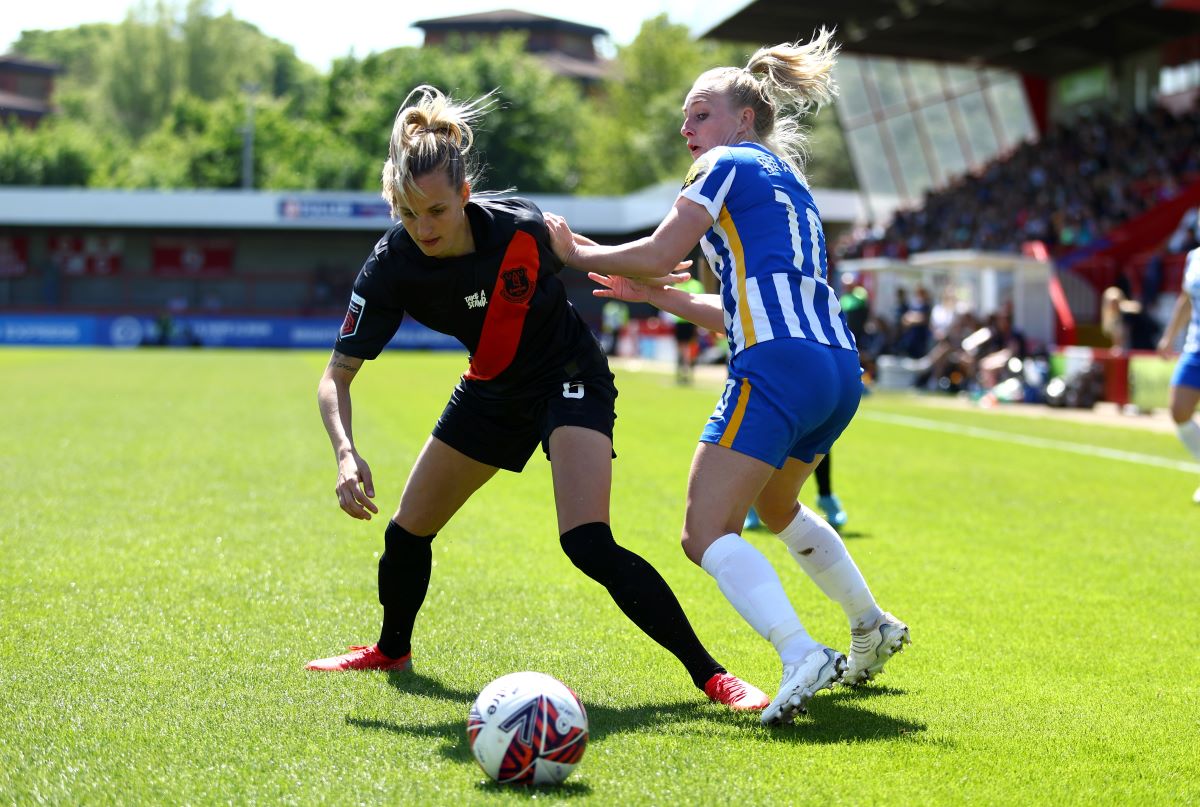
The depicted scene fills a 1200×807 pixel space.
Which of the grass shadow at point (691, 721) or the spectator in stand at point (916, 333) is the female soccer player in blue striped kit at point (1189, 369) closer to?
the grass shadow at point (691, 721)

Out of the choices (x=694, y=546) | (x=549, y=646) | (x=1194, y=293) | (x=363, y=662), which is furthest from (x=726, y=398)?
(x=1194, y=293)

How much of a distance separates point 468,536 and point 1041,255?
917 inches

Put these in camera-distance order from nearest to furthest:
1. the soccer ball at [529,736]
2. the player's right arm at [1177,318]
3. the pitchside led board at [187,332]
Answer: the soccer ball at [529,736]
the player's right arm at [1177,318]
the pitchside led board at [187,332]

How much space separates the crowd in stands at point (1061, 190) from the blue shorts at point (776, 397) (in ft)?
91.1

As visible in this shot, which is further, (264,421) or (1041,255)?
(1041,255)

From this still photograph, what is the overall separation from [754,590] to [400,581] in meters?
1.41

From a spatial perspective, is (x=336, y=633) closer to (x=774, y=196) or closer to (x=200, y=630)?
(x=200, y=630)

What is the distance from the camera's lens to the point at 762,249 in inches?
171

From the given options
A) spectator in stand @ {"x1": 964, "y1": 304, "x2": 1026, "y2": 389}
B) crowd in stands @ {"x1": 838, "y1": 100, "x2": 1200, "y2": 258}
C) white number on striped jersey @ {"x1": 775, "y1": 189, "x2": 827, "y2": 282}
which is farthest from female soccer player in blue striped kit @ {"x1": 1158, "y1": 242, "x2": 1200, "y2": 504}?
crowd in stands @ {"x1": 838, "y1": 100, "x2": 1200, "y2": 258}

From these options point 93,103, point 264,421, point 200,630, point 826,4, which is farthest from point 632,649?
point 93,103

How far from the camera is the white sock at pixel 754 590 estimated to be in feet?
14.0

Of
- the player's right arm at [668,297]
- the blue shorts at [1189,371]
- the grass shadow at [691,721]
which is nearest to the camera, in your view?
the grass shadow at [691,721]

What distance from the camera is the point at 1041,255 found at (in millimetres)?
29094

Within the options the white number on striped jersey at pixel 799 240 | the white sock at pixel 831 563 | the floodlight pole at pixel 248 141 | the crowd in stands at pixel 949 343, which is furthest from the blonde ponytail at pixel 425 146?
the floodlight pole at pixel 248 141
